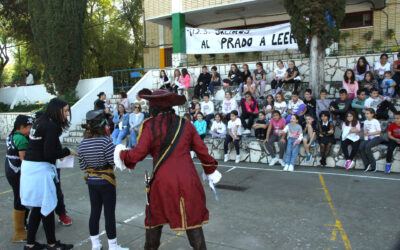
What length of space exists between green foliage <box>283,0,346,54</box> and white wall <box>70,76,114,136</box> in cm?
909

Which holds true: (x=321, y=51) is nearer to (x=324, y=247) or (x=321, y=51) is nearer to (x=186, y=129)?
(x=324, y=247)

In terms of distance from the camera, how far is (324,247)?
401 centimetres

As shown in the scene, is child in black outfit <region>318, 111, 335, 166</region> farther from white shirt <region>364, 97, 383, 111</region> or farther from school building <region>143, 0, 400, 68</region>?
school building <region>143, 0, 400, 68</region>

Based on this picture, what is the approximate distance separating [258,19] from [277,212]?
12.7m

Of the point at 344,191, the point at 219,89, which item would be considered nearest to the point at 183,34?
the point at 219,89

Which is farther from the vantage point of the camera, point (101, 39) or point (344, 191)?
point (101, 39)

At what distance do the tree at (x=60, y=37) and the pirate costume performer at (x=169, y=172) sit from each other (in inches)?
524

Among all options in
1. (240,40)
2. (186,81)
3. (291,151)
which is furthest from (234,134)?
(240,40)

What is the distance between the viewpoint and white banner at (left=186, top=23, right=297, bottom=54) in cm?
1215

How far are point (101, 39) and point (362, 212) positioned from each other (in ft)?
60.9

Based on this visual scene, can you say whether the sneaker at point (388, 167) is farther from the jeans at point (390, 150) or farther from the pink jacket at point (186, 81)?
the pink jacket at point (186, 81)

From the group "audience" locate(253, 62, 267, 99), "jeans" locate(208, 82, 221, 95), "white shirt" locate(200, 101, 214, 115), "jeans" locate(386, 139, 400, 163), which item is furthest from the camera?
"jeans" locate(208, 82, 221, 95)

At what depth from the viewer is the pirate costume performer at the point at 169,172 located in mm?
3092

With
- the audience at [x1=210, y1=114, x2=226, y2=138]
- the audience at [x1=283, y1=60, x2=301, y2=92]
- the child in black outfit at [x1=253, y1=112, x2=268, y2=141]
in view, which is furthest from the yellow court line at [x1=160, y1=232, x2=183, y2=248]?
the audience at [x1=283, y1=60, x2=301, y2=92]
